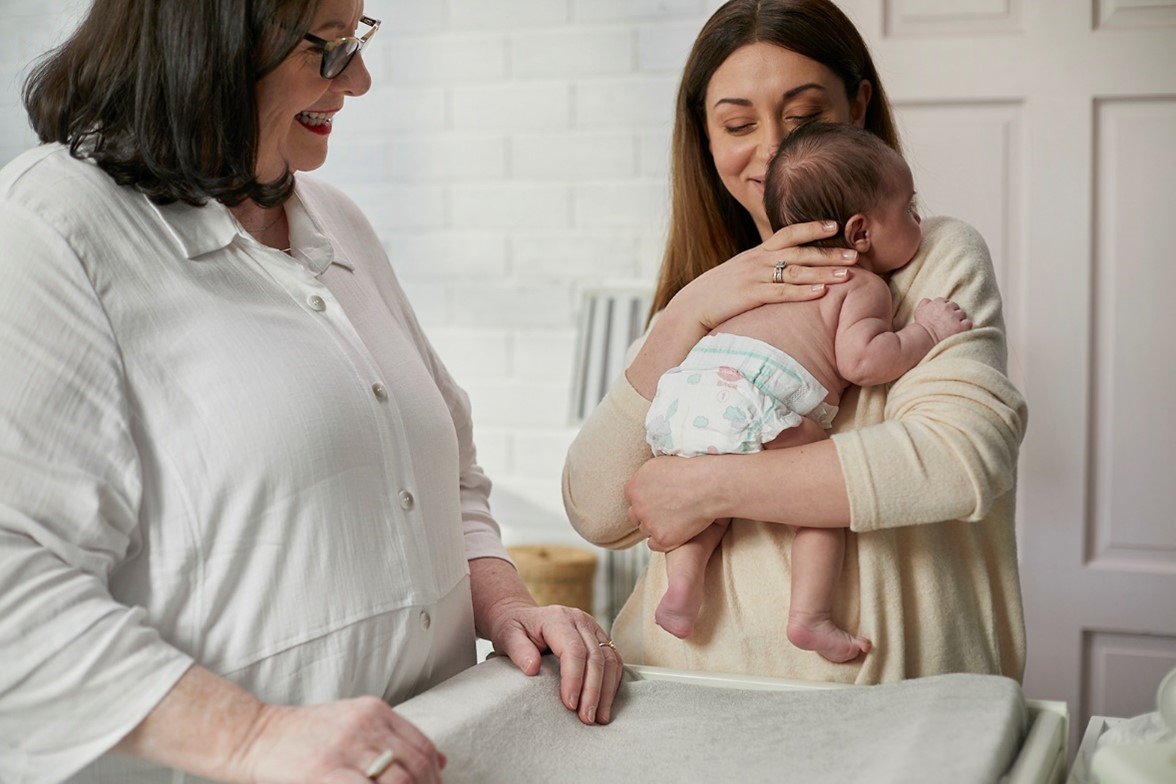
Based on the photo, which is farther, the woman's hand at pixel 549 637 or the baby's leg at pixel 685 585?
the baby's leg at pixel 685 585

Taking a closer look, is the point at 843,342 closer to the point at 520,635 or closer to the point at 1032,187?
the point at 520,635

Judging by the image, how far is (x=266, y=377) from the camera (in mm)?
995

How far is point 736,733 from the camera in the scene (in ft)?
3.30

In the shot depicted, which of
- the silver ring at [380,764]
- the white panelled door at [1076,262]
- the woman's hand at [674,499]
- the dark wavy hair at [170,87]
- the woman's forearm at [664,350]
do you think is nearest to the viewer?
the silver ring at [380,764]

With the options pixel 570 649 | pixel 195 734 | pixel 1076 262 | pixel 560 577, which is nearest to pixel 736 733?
pixel 570 649

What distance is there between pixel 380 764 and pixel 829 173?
78cm

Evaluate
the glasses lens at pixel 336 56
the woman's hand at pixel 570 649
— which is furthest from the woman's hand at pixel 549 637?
the glasses lens at pixel 336 56

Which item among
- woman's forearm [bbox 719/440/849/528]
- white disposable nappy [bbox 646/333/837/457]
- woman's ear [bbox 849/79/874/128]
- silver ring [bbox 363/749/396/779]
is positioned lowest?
silver ring [bbox 363/749/396/779]

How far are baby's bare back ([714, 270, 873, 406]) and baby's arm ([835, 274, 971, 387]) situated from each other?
2 centimetres

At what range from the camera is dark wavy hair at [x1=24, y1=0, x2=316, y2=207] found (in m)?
1.02

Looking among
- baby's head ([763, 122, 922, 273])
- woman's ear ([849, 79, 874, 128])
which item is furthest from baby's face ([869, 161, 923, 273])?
woman's ear ([849, 79, 874, 128])

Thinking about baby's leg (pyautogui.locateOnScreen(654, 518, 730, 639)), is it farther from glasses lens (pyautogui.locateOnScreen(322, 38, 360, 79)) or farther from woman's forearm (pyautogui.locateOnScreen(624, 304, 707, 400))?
glasses lens (pyautogui.locateOnScreen(322, 38, 360, 79))

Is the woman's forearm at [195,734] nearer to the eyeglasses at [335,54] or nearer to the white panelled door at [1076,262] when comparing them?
the eyeglasses at [335,54]

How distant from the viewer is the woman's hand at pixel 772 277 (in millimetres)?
1298
